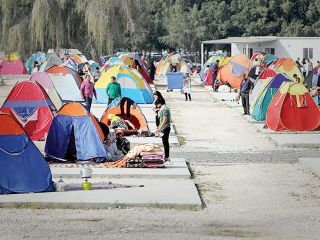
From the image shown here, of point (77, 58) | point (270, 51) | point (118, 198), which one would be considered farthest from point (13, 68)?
point (118, 198)

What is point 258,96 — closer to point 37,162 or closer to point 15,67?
point 37,162

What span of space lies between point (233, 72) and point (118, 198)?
35.2 metres

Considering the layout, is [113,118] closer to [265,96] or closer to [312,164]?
[312,164]

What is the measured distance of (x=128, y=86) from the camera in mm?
39312

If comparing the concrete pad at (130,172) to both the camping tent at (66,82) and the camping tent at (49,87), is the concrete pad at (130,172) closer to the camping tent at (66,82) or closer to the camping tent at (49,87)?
the camping tent at (49,87)

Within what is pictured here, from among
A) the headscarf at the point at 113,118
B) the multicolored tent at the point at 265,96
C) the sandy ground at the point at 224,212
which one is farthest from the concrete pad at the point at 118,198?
the multicolored tent at the point at 265,96

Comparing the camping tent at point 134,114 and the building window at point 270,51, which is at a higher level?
the camping tent at point 134,114

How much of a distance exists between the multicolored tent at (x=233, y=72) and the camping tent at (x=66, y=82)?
1020 cm

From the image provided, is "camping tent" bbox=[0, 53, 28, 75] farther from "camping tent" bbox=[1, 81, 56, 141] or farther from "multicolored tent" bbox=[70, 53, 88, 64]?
"camping tent" bbox=[1, 81, 56, 141]

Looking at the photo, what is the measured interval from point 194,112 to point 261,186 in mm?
18710

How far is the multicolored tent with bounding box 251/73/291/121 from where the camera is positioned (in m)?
31.2

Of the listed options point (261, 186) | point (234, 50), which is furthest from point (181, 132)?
point (234, 50)

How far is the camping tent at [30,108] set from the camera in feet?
84.3

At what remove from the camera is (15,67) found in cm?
7238
